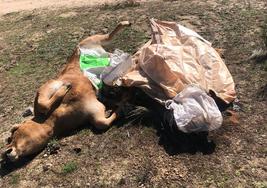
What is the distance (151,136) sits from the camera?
6.00 metres

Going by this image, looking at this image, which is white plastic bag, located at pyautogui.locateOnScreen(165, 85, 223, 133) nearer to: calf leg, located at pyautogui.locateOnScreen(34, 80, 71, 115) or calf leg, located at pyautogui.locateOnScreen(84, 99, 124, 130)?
calf leg, located at pyautogui.locateOnScreen(84, 99, 124, 130)

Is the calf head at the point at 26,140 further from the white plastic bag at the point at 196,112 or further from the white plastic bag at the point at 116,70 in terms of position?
the white plastic bag at the point at 196,112

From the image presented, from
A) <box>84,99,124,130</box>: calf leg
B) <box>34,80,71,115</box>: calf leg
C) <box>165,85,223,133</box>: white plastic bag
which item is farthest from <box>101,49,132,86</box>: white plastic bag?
<box>165,85,223,133</box>: white plastic bag

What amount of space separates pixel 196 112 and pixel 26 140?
1.98 metres

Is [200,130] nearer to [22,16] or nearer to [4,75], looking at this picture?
[4,75]

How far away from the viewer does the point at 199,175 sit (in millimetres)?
5387

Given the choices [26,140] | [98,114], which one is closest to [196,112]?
[98,114]

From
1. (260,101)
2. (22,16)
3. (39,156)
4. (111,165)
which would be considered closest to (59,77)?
(39,156)

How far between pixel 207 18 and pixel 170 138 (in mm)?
3530

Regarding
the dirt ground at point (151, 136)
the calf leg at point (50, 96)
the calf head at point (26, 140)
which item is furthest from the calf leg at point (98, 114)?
the calf head at point (26, 140)

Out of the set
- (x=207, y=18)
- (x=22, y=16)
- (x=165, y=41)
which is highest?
(x=165, y=41)

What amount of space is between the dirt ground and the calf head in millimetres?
141

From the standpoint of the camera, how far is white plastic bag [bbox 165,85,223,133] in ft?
18.8

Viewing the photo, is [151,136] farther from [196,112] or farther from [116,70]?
[116,70]
